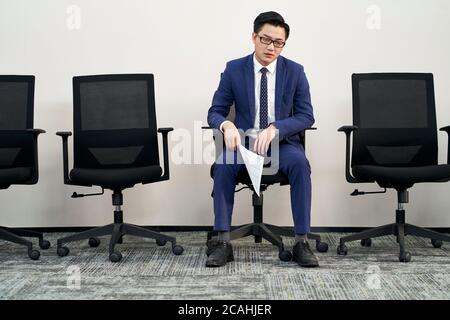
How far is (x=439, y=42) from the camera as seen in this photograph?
11.3 ft

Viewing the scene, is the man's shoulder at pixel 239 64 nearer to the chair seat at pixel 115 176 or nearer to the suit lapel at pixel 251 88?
the suit lapel at pixel 251 88

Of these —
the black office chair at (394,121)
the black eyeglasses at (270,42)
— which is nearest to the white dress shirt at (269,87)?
the black eyeglasses at (270,42)

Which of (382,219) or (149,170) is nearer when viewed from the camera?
(149,170)

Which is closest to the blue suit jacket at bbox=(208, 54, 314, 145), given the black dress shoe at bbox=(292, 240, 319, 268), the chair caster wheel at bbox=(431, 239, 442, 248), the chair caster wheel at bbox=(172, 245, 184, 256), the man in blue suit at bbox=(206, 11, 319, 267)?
the man in blue suit at bbox=(206, 11, 319, 267)

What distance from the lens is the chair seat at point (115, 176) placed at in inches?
110

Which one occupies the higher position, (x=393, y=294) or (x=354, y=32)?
(x=354, y=32)

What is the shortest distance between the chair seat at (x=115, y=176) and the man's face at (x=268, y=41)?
2.66ft

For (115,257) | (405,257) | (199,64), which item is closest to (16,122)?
(115,257)

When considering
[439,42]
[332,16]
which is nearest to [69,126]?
[332,16]

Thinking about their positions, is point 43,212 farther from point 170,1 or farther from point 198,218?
point 170,1

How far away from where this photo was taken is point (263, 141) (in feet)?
8.63

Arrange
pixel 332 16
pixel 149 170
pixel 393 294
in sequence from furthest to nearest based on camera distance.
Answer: pixel 332 16, pixel 149 170, pixel 393 294

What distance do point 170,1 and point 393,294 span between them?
7.17ft

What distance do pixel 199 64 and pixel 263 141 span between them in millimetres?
1047
